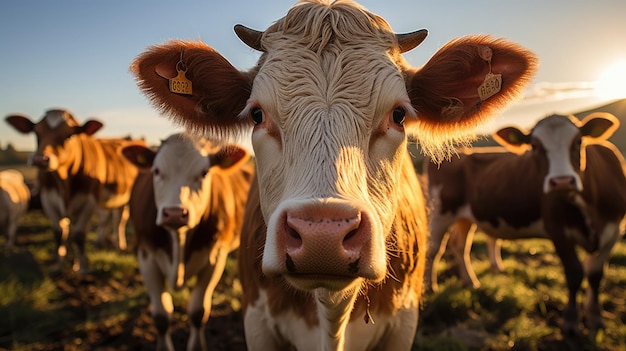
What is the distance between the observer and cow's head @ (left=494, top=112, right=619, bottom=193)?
4.57m

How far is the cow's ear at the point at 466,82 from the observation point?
2.12 meters

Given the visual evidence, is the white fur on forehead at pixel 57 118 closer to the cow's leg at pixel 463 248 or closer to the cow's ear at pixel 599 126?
the cow's leg at pixel 463 248

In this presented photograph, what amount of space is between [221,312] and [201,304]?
3.95 ft

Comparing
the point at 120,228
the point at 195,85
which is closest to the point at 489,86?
the point at 195,85

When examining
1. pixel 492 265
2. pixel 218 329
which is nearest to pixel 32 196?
pixel 218 329

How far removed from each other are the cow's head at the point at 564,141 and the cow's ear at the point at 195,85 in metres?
3.73

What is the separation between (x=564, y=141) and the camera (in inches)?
189

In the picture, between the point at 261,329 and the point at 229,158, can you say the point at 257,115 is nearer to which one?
the point at 261,329

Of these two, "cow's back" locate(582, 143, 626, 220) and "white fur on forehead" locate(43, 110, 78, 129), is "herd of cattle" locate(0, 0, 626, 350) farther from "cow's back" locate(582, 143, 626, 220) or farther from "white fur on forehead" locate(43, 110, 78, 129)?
"white fur on forehead" locate(43, 110, 78, 129)

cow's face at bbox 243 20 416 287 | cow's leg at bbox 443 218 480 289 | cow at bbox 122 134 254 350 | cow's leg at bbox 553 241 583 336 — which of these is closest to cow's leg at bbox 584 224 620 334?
cow's leg at bbox 553 241 583 336

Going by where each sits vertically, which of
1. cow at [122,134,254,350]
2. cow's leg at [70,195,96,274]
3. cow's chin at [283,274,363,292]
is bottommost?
cow's leg at [70,195,96,274]

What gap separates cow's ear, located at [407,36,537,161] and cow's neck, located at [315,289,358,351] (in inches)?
37.9

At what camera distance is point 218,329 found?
488 cm

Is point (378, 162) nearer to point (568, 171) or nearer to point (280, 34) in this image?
point (280, 34)
